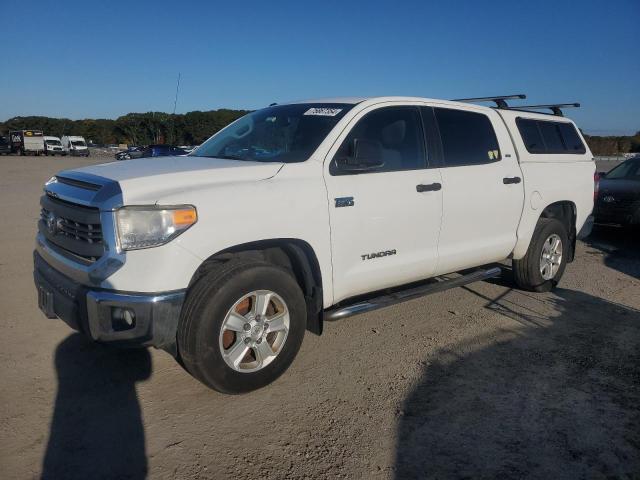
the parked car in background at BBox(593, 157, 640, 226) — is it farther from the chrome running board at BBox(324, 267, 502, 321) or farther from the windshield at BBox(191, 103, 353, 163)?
the windshield at BBox(191, 103, 353, 163)

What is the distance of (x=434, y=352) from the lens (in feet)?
13.5

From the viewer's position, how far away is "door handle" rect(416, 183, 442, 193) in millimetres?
4113

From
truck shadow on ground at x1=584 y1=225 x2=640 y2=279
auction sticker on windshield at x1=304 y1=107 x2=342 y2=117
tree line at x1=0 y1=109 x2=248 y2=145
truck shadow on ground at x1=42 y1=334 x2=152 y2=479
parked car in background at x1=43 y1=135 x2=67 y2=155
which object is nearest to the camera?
truck shadow on ground at x1=42 y1=334 x2=152 y2=479

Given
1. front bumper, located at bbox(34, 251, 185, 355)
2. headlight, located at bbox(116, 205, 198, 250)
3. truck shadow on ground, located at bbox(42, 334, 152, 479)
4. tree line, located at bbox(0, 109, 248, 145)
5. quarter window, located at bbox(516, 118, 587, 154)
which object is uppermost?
tree line, located at bbox(0, 109, 248, 145)

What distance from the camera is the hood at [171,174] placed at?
299 cm

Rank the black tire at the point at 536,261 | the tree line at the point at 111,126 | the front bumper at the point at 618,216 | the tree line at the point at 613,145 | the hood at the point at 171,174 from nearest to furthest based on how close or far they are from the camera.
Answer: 1. the hood at the point at 171,174
2. the black tire at the point at 536,261
3. the front bumper at the point at 618,216
4. the tree line at the point at 613,145
5. the tree line at the point at 111,126

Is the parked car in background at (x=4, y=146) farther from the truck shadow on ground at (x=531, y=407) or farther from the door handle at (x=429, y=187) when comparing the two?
the truck shadow on ground at (x=531, y=407)

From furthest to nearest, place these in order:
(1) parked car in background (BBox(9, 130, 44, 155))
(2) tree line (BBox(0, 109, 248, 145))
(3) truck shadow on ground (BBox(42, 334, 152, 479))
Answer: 1. (2) tree line (BBox(0, 109, 248, 145))
2. (1) parked car in background (BBox(9, 130, 44, 155))
3. (3) truck shadow on ground (BBox(42, 334, 152, 479))

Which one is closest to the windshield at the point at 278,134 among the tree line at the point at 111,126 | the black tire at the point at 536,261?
the black tire at the point at 536,261

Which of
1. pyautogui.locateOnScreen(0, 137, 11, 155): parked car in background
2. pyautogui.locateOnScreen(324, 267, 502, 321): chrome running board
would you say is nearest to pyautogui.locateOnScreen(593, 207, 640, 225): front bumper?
pyautogui.locateOnScreen(324, 267, 502, 321): chrome running board

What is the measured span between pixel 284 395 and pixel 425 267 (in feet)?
5.43

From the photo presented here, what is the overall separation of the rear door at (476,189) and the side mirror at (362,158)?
2.94 feet

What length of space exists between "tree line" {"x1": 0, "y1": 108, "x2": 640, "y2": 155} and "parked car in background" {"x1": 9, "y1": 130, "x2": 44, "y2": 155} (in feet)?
33.2

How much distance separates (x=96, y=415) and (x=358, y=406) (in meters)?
1.59
